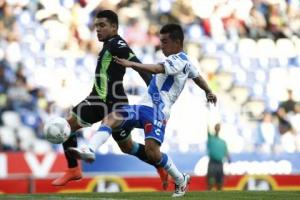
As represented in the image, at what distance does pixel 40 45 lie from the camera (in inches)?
679

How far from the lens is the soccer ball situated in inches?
322

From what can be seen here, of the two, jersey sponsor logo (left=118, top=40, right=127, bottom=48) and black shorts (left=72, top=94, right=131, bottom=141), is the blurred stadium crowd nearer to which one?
black shorts (left=72, top=94, right=131, bottom=141)

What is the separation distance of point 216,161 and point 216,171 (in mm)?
211

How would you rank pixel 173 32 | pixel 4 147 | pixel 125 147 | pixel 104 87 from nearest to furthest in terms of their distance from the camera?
pixel 173 32, pixel 104 87, pixel 125 147, pixel 4 147

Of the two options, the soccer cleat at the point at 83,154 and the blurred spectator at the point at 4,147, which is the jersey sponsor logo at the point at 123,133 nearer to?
the soccer cleat at the point at 83,154

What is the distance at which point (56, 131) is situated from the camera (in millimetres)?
8195

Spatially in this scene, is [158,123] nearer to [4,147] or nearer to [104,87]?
[104,87]

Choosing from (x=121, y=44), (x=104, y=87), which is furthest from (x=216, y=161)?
(x=121, y=44)

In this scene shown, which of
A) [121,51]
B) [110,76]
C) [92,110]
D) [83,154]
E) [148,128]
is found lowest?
[83,154]

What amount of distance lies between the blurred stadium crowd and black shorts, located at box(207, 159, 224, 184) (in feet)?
4.62

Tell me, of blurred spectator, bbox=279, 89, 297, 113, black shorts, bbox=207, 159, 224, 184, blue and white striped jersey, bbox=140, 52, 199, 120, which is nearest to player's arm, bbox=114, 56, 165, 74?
blue and white striped jersey, bbox=140, 52, 199, 120

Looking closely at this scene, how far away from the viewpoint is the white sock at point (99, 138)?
787 centimetres

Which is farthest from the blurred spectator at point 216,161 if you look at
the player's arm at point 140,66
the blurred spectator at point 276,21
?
the player's arm at point 140,66

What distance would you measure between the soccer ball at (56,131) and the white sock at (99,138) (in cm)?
38
